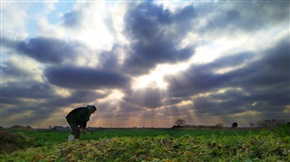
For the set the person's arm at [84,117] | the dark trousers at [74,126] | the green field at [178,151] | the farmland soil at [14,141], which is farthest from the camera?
the farmland soil at [14,141]

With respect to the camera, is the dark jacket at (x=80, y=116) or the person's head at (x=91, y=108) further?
the dark jacket at (x=80, y=116)

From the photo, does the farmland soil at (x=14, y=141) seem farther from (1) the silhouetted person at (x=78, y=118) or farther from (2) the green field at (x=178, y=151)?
(2) the green field at (x=178, y=151)

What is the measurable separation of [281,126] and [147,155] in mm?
6943

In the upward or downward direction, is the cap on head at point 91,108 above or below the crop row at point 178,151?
above

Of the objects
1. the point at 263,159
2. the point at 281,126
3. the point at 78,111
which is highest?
the point at 78,111

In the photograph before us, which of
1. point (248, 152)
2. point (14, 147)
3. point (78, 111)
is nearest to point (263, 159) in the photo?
point (248, 152)

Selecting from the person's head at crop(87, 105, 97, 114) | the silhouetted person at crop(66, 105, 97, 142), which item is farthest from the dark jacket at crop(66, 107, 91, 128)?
the person's head at crop(87, 105, 97, 114)

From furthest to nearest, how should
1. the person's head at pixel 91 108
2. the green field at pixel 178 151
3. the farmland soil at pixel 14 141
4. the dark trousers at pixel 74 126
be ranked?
the farmland soil at pixel 14 141, the dark trousers at pixel 74 126, the person's head at pixel 91 108, the green field at pixel 178 151

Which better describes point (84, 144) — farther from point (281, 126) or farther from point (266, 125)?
point (266, 125)

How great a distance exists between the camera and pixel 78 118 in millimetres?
16859

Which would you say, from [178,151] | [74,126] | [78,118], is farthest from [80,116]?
[178,151]

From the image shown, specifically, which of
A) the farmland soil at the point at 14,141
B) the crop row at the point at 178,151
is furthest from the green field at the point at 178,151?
the farmland soil at the point at 14,141

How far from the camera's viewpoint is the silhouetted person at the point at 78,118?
54.6ft

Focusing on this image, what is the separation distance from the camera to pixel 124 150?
9188 mm
